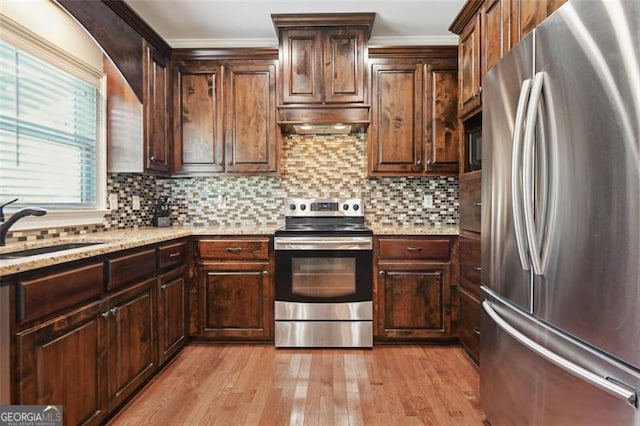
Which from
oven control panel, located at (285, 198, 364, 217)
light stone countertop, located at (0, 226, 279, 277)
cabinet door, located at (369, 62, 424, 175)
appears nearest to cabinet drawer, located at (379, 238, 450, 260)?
oven control panel, located at (285, 198, 364, 217)

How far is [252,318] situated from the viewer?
295cm

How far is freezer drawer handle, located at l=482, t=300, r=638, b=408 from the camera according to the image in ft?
3.19

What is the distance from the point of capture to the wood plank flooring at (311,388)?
1.98 m

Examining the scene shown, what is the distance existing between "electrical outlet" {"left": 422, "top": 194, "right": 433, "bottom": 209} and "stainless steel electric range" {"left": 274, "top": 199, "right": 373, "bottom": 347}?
2.86 feet

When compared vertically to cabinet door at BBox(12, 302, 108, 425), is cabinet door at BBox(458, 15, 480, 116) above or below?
above

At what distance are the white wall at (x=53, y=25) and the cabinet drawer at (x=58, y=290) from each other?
150 centimetres

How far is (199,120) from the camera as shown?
326cm

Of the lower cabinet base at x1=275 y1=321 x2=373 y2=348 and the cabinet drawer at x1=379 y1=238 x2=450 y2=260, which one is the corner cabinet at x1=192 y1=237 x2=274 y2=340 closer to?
the lower cabinet base at x1=275 y1=321 x2=373 y2=348

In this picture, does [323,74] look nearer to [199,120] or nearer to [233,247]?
[199,120]

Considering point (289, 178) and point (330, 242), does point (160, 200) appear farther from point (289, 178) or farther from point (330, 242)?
point (330, 242)

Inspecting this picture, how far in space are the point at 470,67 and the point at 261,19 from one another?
1.68 meters

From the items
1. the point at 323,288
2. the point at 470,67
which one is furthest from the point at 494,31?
the point at 323,288

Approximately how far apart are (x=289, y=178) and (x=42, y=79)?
6.36 feet

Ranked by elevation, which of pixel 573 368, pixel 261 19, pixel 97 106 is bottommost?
pixel 573 368
